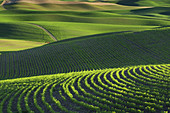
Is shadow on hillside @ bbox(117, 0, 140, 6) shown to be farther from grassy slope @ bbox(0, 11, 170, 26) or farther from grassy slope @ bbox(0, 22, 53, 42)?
grassy slope @ bbox(0, 22, 53, 42)

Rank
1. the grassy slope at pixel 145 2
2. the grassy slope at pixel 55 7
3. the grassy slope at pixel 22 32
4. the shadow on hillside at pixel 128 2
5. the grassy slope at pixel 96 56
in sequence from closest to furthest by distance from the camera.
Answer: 1. the grassy slope at pixel 96 56
2. the grassy slope at pixel 22 32
3. the grassy slope at pixel 55 7
4. the shadow on hillside at pixel 128 2
5. the grassy slope at pixel 145 2

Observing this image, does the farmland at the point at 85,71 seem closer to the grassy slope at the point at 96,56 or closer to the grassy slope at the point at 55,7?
the grassy slope at the point at 96,56

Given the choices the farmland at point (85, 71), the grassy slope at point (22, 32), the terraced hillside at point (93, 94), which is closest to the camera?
the terraced hillside at point (93, 94)

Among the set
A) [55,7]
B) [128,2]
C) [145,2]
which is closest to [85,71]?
[55,7]

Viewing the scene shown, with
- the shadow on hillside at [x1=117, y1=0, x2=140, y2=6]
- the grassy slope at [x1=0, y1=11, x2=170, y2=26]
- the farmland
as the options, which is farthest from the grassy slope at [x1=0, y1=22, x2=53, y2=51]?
the shadow on hillside at [x1=117, y1=0, x2=140, y2=6]

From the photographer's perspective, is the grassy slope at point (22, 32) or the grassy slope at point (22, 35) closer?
the grassy slope at point (22, 35)

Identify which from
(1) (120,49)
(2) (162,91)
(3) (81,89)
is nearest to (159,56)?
(1) (120,49)

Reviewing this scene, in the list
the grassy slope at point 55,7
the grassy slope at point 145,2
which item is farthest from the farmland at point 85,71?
the grassy slope at point 145,2

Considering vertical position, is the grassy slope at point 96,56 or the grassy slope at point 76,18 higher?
the grassy slope at point 76,18

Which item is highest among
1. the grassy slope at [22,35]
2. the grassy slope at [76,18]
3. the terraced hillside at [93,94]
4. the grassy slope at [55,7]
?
the grassy slope at [55,7]
